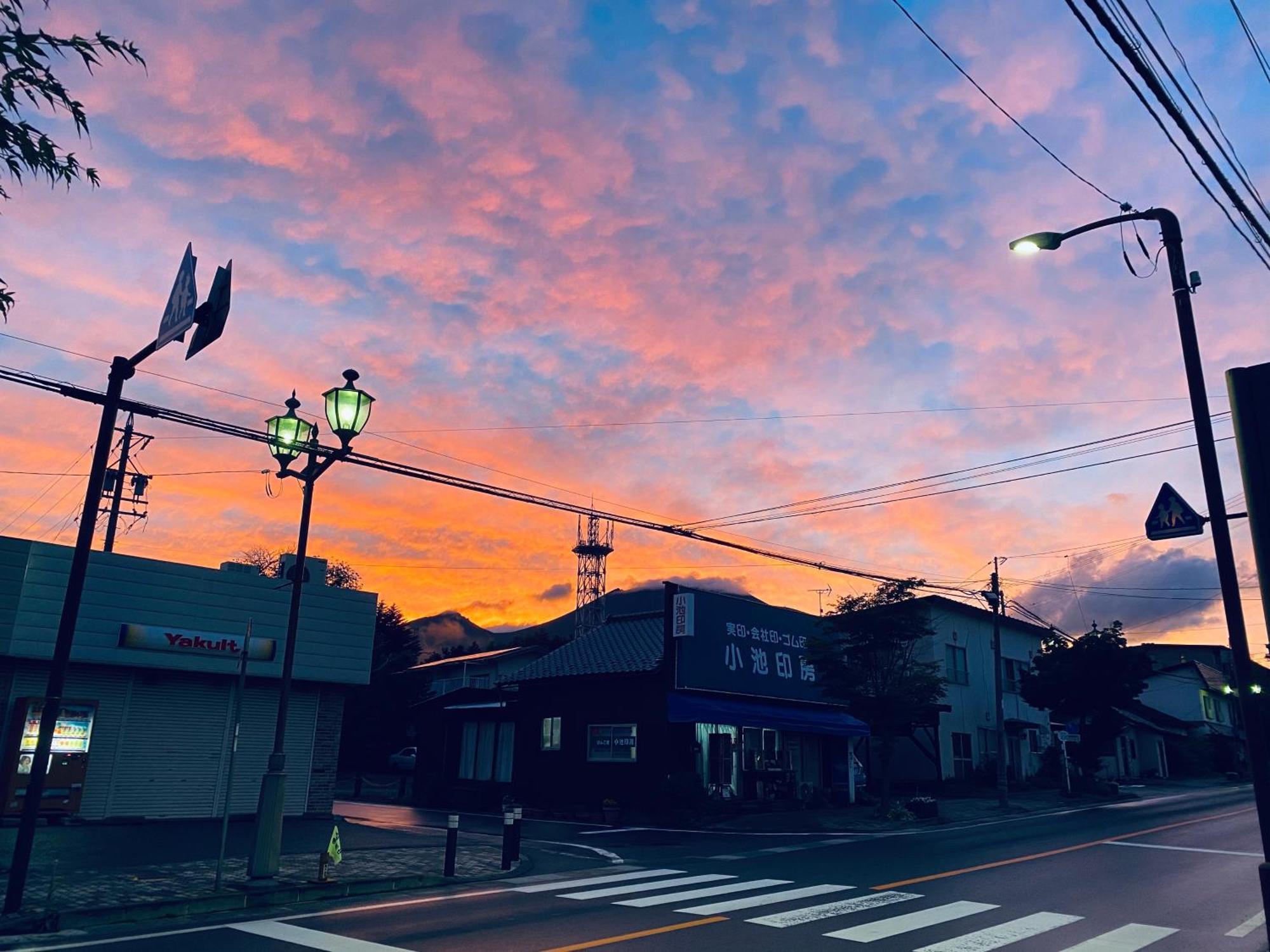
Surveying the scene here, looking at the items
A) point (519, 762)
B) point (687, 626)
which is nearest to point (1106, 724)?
point (687, 626)

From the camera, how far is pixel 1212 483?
870 cm

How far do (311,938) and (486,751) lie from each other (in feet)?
87.2

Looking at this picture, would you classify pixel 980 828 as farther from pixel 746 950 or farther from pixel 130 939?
pixel 130 939

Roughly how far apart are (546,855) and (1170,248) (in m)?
15.0

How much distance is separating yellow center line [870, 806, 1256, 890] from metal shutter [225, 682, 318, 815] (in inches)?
630

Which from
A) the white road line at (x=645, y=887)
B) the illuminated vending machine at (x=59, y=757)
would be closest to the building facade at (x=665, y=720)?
the white road line at (x=645, y=887)

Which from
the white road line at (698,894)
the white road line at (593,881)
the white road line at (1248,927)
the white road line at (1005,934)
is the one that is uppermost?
the white road line at (1248,927)

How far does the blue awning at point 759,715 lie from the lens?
2816 centimetres

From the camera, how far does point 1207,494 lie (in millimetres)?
8602

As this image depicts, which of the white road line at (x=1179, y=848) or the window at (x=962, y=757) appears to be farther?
the window at (x=962, y=757)

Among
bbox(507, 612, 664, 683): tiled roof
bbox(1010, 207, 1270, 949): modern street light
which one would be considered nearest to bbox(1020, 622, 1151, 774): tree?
bbox(507, 612, 664, 683): tiled roof

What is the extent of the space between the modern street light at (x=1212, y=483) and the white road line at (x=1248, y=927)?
2117 millimetres

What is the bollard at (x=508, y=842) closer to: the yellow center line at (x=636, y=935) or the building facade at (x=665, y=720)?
the yellow center line at (x=636, y=935)

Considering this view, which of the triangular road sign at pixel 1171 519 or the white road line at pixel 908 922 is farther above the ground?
the triangular road sign at pixel 1171 519
